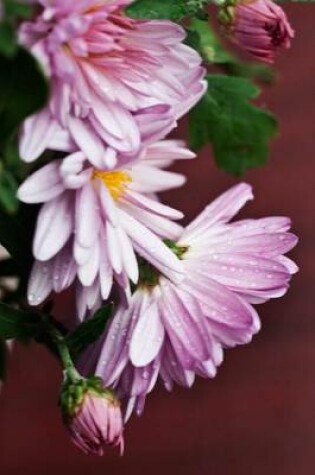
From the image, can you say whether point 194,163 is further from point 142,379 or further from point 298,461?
point 142,379

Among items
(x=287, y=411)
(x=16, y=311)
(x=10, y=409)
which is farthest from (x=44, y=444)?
(x=16, y=311)

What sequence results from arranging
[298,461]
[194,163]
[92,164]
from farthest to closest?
1. [194,163]
2. [298,461]
3. [92,164]

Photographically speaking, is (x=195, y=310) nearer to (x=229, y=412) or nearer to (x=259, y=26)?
(x=259, y=26)

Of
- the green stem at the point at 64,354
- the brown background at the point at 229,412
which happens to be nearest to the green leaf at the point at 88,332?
the green stem at the point at 64,354

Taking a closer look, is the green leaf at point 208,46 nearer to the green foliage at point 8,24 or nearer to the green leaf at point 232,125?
the green leaf at point 232,125

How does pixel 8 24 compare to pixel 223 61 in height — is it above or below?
above

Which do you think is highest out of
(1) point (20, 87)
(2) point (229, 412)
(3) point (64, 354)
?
(1) point (20, 87)

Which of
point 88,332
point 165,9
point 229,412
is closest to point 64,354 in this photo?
point 88,332
